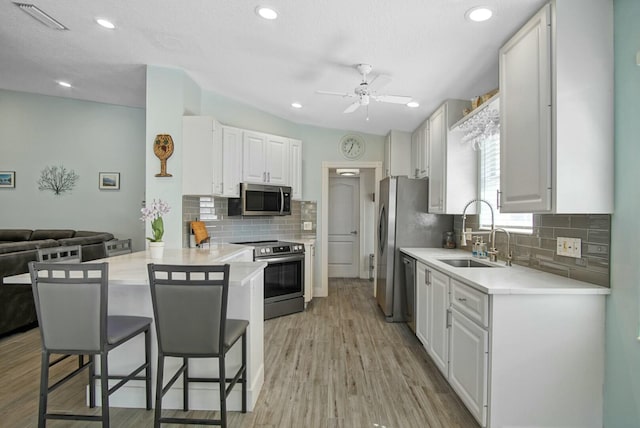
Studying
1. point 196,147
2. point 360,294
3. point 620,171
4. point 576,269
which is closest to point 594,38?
point 620,171

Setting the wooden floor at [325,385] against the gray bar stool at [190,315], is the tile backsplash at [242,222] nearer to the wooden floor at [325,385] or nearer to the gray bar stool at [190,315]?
the wooden floor at [325,385]

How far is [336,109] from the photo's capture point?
4270 mm

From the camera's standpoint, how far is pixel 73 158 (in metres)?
5.48

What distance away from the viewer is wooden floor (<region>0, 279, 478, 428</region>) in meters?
2.09

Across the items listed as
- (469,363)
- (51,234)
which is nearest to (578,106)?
(469,363)

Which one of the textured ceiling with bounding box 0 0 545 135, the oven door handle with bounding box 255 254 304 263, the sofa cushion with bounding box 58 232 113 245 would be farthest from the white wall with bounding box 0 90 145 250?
the oven door handle with bounding box 255 254 304 263

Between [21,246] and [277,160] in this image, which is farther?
[277,160]

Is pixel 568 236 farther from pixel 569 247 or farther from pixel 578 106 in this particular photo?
pixel 578 106

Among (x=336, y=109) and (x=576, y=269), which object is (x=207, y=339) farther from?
(x=336, y=109)

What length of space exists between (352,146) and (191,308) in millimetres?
4082

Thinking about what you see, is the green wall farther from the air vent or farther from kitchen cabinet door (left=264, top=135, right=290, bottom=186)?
the air vent

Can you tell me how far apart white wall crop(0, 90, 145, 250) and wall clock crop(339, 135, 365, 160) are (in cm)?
329

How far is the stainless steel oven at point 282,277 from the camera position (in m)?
4.05

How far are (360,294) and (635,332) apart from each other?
13.0ft
